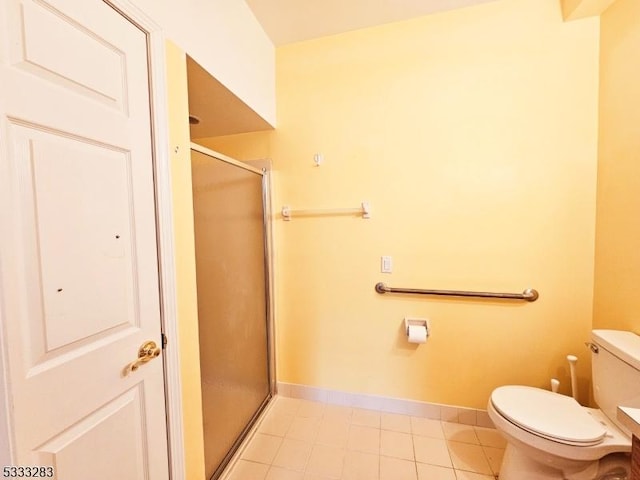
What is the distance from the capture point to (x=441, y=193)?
1.69 meters

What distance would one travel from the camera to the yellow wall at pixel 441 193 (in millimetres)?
1535

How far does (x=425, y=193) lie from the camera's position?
1718mm

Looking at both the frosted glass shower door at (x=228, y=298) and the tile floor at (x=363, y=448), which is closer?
the frosted glass shower door at (x=228, y=298)

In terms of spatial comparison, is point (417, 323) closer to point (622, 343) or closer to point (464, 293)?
point (464, 293)

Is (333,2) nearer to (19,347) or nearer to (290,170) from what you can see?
(290,170)

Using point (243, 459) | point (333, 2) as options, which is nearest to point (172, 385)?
point (243, 459)

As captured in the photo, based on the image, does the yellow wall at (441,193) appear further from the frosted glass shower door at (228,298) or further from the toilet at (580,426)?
the toilet at (580,426)

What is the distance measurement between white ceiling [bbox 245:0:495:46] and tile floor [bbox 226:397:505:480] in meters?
2.62

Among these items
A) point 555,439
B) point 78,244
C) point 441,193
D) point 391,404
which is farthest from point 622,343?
point 78,244

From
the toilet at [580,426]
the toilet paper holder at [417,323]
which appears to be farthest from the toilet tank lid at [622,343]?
the toilet paper holder at [417,323]

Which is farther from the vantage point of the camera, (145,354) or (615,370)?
(615,370)

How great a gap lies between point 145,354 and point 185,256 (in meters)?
0.38

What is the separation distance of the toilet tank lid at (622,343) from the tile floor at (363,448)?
2.80 ft

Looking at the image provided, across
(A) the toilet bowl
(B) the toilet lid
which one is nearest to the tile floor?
(A) the toilet bowl
